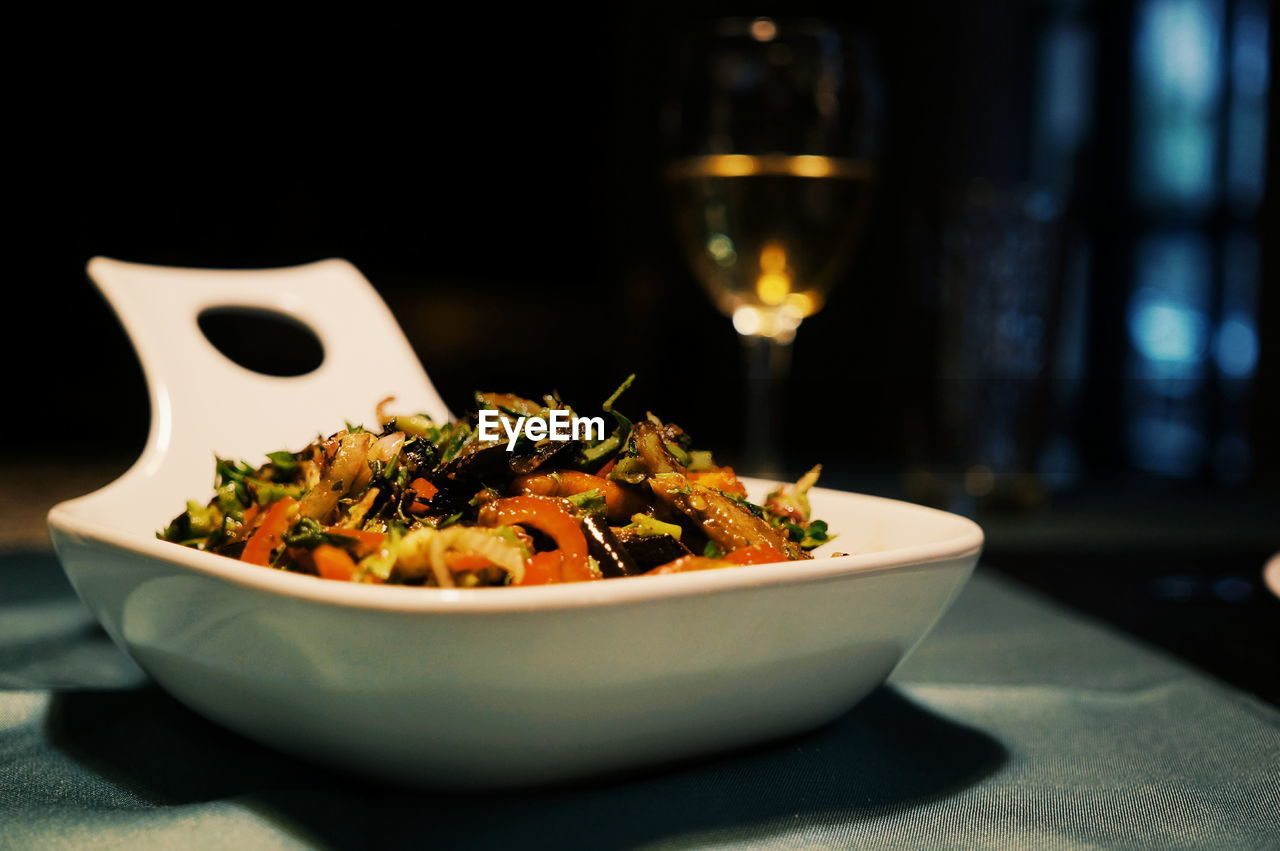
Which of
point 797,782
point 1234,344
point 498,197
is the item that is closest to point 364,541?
point 797,782

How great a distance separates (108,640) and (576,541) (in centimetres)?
44

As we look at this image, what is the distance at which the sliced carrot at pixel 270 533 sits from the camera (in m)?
0.58

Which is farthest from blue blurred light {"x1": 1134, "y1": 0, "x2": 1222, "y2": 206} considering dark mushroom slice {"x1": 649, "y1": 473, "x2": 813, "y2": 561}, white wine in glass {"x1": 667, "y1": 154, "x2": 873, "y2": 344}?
dark mushroom slice {"x1": 649, "y1": 473, "x2": 813, "y2": 561}

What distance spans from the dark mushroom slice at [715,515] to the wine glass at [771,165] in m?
0.42

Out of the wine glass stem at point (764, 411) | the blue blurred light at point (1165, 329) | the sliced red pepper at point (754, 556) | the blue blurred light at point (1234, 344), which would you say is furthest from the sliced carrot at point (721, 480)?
the blue blurred light at point (1234, 344)

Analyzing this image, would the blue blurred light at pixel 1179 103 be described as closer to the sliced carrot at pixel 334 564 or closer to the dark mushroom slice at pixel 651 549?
the dark mushroom slice at pixel 651 549

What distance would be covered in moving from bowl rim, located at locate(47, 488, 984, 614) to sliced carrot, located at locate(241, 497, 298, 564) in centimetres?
8

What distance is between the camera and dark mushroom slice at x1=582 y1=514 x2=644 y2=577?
511 mm

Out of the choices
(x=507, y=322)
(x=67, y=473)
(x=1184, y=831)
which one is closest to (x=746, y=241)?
(x=1184, y=831)

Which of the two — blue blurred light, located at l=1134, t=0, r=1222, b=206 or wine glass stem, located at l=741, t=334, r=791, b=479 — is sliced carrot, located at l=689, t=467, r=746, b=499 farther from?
blue blurred light, located at l=1134, t=0, r=1222, b=206

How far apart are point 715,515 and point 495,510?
120 mm

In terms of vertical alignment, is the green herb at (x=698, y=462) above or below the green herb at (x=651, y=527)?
above

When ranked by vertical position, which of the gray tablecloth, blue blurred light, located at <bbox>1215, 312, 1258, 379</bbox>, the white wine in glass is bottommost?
blue blurred light, located at <bbox>1215, 312, 1258, 379</bbox>

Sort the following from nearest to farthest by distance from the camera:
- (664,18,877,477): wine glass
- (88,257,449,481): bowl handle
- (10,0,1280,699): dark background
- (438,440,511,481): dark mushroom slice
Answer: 1. (438,440,511,481): dark mushroom slice
2. (88,257,449,481): bowl handle
3. (664,18,877,477): wine glass
4. (10,0,1280,699): dark background
